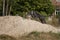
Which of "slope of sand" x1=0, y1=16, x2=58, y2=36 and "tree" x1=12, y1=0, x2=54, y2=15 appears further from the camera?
"tree" x1=12, y1=0, x2=54, y2=15

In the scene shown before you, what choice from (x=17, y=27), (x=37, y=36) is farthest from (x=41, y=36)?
(x=17, y=27)

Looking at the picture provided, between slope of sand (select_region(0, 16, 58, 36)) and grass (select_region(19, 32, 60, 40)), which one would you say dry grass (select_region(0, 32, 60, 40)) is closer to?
grass (select_region(19, 32, 60, 40))

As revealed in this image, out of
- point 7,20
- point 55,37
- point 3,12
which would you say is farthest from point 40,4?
point 55,37

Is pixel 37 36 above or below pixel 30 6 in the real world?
below

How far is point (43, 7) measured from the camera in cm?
2398

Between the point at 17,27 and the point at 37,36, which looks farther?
the point at 17,27

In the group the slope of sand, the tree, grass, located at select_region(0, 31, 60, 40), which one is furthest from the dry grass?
the tree

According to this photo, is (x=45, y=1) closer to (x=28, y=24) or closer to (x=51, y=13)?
(x=51, y=13)

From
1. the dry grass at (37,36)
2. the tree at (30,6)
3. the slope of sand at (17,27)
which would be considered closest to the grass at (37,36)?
the dry grass at (37,36)

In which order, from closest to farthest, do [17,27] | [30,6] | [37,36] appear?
[37,36] < [17,27] < [30,6]

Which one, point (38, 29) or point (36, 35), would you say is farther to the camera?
point (38, 29)

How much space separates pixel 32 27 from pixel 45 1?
9.60m

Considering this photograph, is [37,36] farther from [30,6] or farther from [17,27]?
[30,6]

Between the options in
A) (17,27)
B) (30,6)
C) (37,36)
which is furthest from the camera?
(30,6)
